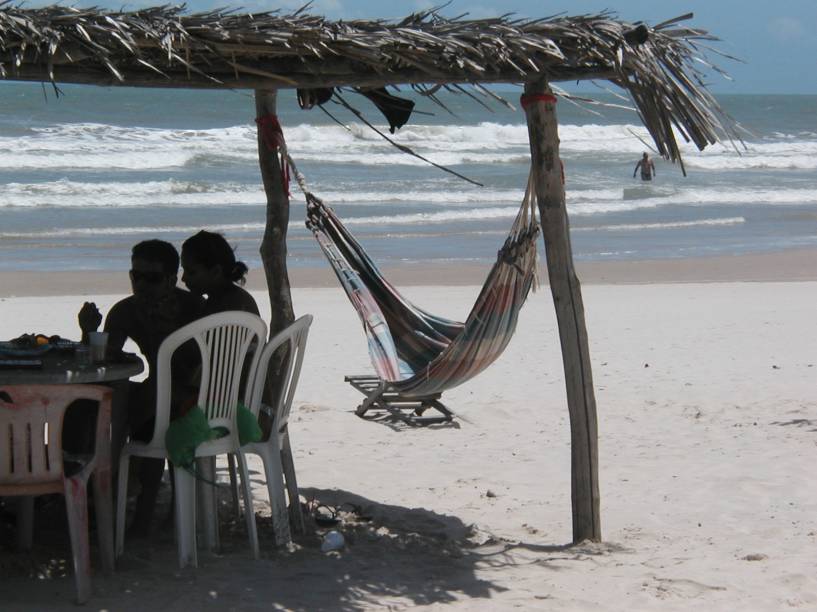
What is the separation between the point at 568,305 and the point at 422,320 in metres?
1.87

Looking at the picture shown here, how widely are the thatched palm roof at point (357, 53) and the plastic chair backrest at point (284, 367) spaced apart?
2.35 ft

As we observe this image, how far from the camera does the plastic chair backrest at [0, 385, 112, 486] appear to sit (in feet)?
10.0

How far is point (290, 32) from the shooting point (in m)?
3.21

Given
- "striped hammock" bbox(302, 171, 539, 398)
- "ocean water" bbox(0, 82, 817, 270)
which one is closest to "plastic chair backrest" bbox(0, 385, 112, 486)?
"striped hammock" bbox(302, 171, 539, 398)

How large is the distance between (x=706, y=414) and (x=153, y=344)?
3032 millimetres

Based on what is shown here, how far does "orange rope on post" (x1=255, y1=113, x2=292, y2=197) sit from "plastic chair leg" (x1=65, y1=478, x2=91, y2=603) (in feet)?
4.54

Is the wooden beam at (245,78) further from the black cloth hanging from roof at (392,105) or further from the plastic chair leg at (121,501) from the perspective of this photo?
the plastic chair leg at (121,501)

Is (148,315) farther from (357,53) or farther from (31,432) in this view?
(357,53)

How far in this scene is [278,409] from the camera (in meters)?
3.65

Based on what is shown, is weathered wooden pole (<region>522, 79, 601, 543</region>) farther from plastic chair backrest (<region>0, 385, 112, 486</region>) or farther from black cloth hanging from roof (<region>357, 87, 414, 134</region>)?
plastic chair backrest (<region>0, 385, 112, 486</region>)

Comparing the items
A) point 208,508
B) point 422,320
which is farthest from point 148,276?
point 422,320

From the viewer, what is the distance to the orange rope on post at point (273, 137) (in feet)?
13.2

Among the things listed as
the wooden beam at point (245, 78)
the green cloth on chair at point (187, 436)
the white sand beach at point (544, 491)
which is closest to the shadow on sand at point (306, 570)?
the white sand beach at point (544, 491)

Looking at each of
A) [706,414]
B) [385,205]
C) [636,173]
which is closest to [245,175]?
[385,205]
